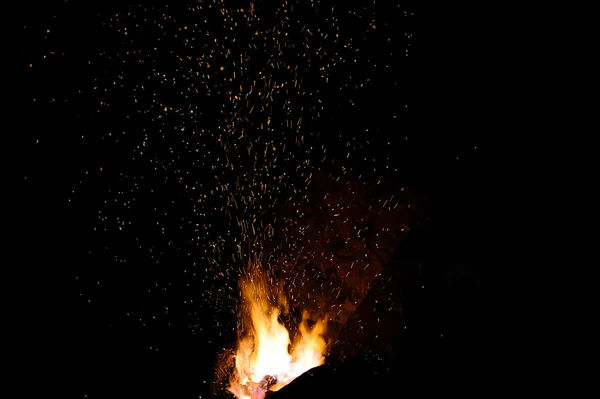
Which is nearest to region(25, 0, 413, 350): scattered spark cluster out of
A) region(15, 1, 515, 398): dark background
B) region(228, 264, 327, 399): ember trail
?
region(15, 1, 515, 398): dark background

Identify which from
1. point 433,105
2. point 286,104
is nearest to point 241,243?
point 286,104

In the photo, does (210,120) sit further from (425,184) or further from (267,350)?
(267,350)

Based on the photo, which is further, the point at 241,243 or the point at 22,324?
the point at 241,243

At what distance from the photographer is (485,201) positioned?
244 cm

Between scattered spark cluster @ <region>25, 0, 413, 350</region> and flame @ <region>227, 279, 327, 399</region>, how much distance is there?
0.43 meters

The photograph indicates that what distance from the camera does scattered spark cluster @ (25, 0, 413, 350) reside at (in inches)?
98.2

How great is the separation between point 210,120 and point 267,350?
1630mm

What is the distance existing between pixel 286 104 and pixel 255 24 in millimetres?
537

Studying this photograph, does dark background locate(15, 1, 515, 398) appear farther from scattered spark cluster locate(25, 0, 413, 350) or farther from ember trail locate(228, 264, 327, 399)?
ember trail locate(228, 264, 327, 399)

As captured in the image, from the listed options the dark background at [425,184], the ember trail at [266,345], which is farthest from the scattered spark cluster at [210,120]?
the ember trail at [266,345]

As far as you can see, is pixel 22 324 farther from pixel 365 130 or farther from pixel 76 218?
pixel 365 130

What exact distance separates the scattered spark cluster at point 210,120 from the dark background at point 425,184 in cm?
8

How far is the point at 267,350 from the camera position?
109 inches

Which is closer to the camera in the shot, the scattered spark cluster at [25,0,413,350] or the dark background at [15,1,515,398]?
the dark background at [15,1,515,398]
